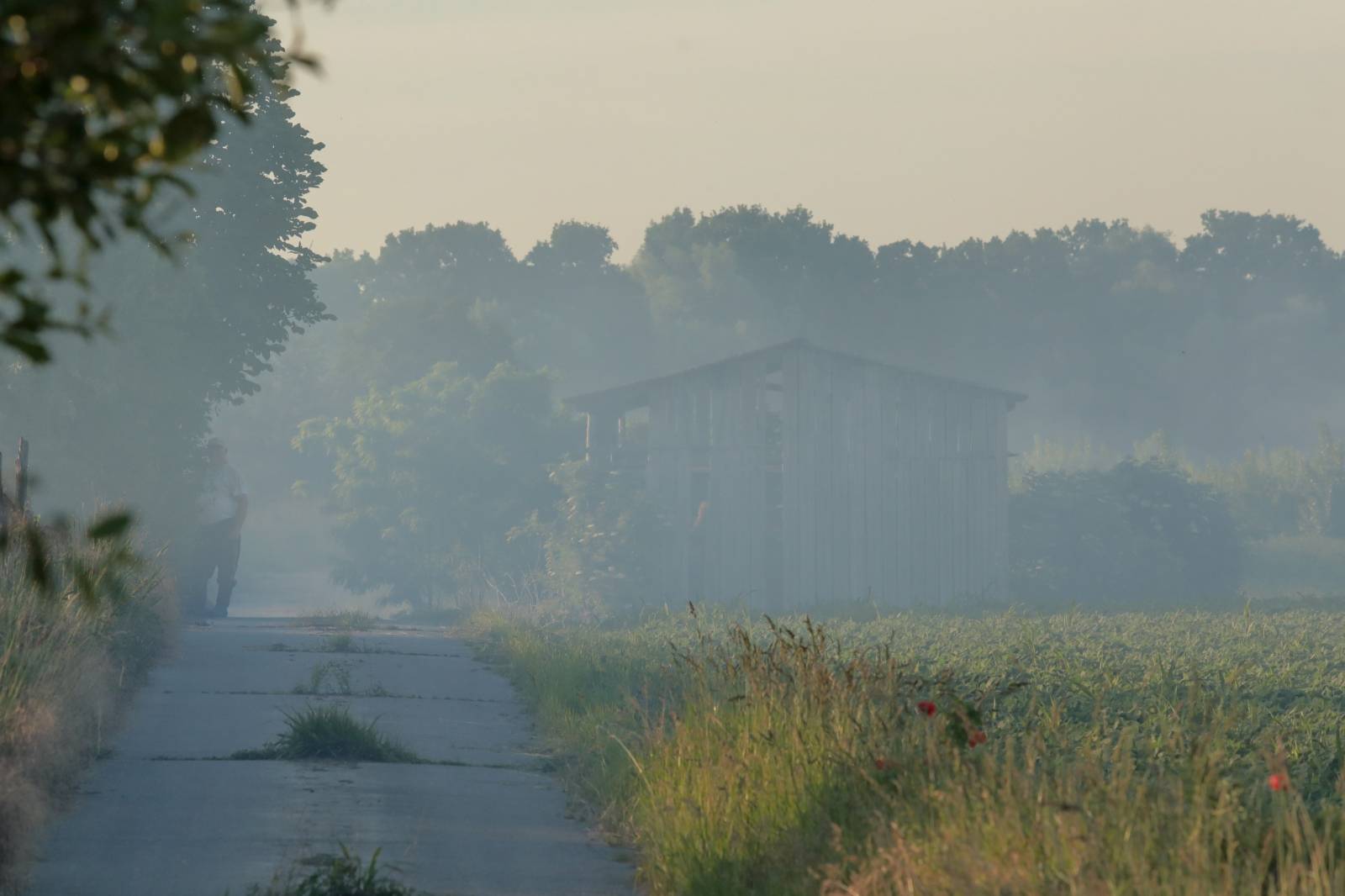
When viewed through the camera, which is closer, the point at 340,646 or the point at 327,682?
the point at 327,682

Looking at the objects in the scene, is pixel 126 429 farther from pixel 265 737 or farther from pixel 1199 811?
pixel 1199 811

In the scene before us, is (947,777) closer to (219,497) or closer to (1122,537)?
(219,497)

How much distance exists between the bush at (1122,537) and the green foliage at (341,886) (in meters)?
30.2

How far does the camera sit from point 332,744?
960 cm

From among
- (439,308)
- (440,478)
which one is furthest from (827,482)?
(439,308)

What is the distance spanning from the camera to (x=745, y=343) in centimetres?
9119

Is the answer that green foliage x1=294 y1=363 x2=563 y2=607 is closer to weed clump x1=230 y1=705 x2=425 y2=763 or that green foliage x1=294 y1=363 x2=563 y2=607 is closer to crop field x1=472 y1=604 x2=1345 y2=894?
crop field x1=472 y1=604 x2=1345 y2=894

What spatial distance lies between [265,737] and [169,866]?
352 centimetres

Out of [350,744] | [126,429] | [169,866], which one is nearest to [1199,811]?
[169,866]

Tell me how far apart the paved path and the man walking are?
11317 millimetres

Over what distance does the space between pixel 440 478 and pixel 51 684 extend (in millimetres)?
37585

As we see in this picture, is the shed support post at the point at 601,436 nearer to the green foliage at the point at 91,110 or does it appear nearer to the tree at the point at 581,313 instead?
the green foliage at the point at 91,110

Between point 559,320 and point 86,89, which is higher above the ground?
point 559,320

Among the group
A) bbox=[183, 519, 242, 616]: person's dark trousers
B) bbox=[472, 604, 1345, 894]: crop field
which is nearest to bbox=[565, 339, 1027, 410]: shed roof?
→ bbox=[183, 519, 242, 616]: person's dark trousers
